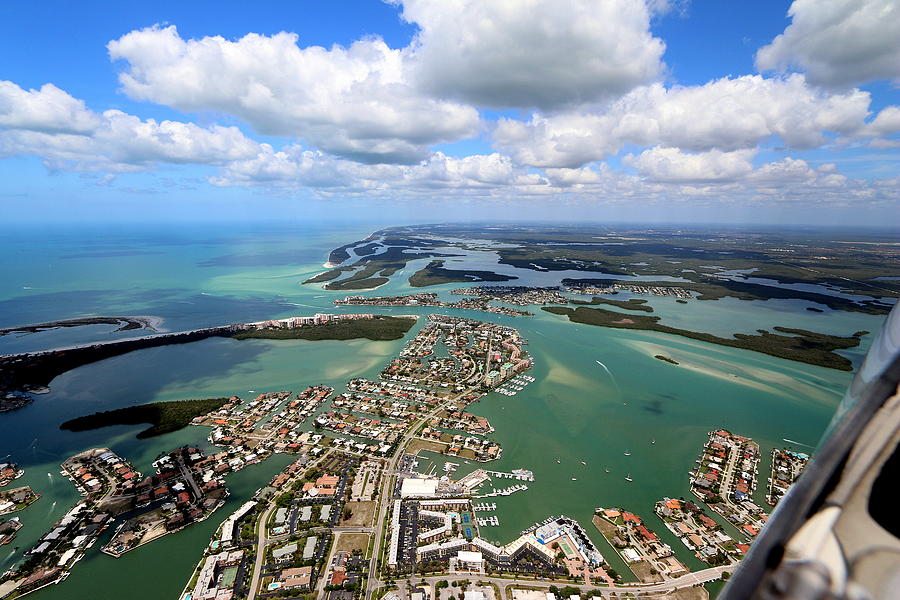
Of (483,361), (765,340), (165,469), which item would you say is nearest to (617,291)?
(765,340)

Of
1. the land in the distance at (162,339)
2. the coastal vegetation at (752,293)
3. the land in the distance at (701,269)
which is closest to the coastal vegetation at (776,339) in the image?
the land in the distance at (701,269)

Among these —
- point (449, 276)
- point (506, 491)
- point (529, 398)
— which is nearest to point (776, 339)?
point (529, 398)

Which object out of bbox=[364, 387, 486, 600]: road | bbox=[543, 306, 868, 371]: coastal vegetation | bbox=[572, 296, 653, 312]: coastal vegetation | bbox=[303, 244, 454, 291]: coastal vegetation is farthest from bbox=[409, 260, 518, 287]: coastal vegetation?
bbox=[364, 387, 486, 600]: road

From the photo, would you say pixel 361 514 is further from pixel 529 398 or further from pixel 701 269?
pixel 701 269

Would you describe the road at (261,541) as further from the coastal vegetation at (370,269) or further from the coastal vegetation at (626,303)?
the coastal vegetation at (370,269)

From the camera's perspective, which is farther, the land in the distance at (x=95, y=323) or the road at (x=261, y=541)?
the land in the distance at (x=95, y=323)

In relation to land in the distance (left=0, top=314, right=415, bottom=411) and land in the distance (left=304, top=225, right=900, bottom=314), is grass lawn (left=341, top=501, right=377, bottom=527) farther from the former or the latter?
land in the distance (left=304, top=225, right=900, bottom=314)
